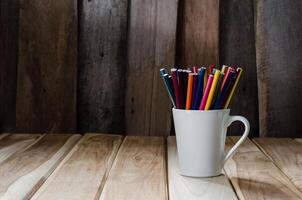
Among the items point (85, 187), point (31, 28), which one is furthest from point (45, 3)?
point (85, 187)

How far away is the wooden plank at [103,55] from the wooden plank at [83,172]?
220 millimetres

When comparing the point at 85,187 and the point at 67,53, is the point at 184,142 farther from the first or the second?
the point at 67,53

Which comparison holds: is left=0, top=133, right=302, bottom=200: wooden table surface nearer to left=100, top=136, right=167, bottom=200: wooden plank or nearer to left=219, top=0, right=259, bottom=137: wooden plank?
left=100, top=136, right=167, bottom=200: wooden plank

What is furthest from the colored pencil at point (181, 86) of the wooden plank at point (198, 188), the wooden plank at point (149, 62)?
the wooden plank at point (149, 62)

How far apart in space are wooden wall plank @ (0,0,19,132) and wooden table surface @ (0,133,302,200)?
0.22 metres

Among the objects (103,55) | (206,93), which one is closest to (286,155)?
(206,93)

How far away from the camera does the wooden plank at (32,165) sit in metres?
0.82

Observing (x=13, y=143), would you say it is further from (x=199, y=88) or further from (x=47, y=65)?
(x=199, y=88)

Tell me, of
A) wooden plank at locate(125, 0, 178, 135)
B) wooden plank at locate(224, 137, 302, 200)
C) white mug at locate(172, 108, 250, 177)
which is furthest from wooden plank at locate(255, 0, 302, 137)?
white mug at locate(172, 108, 250, 177)

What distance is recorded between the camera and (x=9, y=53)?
4.95 feet

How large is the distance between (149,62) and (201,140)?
0.64 m

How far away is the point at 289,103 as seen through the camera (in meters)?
1.48

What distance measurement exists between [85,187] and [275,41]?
0.86 m

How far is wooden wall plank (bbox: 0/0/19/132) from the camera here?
1.50 metres
